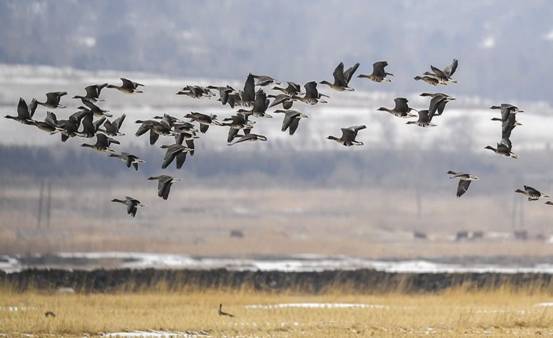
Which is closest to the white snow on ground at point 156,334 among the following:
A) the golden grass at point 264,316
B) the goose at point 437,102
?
the golden grass at point 264,316

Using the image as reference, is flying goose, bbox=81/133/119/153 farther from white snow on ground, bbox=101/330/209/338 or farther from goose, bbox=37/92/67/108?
white snow on ground, bbox=101/330/209/338

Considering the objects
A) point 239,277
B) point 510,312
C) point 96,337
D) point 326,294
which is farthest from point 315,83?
point 239,277

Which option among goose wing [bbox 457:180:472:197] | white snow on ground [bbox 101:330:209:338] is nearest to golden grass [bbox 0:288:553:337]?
white snow on ground [bbox 101:330:209:338]

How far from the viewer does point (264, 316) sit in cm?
5625

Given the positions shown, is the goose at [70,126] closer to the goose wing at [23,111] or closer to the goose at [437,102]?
the goose wing at [23,111]

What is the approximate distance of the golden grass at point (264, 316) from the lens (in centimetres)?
5059

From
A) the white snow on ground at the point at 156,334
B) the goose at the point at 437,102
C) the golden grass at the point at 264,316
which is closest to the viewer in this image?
the goose at the point at 437,102

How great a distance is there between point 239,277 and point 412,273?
927cm

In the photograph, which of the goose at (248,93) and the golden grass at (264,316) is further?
the golden grass at (264,316)

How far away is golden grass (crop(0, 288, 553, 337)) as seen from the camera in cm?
5059

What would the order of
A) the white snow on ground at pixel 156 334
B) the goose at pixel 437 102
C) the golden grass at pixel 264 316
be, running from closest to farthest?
the goose at pixel 437 102 → the white snow on ground at pixel 156 334 → the golden grass at pixel 264 316

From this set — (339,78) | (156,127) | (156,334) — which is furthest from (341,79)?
(156,334)

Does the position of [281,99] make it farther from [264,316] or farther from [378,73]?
[264,316]

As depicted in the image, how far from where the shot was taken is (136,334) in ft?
164
